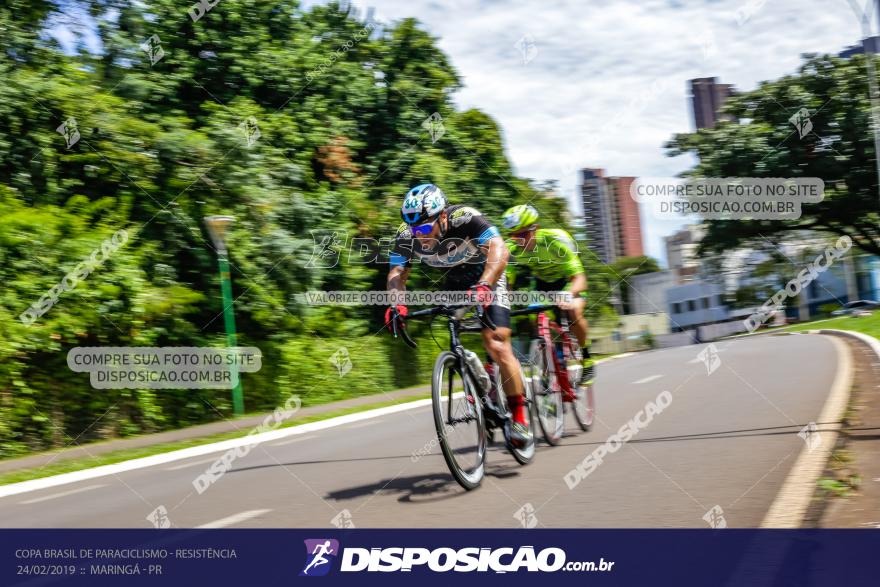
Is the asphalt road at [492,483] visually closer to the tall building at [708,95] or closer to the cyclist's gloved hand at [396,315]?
the cyclist's gloved hand at [396,315]

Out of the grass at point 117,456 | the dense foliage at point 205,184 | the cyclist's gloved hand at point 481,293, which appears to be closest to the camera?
the cyclist's gloved hand at point 481,293

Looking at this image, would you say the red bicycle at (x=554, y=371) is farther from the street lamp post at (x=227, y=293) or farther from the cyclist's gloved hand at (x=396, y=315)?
the street lamp post at (x=227, y=293)

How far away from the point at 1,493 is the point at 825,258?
9588 millimetres

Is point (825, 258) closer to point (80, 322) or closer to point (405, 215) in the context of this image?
point (405, 215)

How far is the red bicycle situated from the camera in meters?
7.19

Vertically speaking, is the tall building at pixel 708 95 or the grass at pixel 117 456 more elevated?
the tall building at pixel 708 95

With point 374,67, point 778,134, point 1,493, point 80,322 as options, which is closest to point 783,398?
point 778,134

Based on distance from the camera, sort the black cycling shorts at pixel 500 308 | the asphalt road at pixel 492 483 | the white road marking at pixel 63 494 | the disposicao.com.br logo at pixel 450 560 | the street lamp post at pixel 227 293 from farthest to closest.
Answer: the street lamp post at pixel 227 293
the white road marking at pixel 63 494
the black cycling shorts at pixel 500 308
the asphalt road at pixel 492 483
the disposicao.com.br logo at pixel 450 560

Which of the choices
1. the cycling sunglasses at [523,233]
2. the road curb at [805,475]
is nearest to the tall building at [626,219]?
the road curb at [805,475]

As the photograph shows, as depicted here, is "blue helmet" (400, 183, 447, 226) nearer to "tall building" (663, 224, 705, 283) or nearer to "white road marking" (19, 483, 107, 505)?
"white road marking" (19, 483, 107, 505)

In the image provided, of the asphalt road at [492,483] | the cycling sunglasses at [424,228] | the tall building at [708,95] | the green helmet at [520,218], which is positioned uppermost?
the tall building at [708,95]

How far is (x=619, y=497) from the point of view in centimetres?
504

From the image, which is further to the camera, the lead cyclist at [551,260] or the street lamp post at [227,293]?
the street lamp post at [227,293]

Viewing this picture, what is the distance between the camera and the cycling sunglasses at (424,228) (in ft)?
17.9
